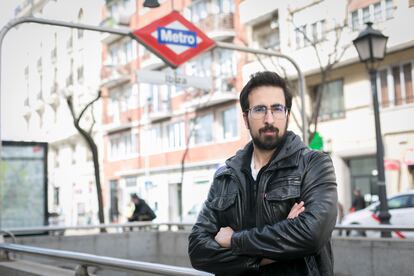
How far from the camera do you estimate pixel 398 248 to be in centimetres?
598

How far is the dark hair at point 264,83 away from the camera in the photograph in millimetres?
1983

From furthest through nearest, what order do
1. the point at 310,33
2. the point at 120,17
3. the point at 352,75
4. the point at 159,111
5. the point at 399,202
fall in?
the point at 159,111 → the point at 120,17 → the point at 399,202 → the point at 352,75 → the point at 310,33

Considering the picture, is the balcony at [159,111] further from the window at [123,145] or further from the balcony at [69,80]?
the balcony at [69,80]

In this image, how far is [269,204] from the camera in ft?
6.11

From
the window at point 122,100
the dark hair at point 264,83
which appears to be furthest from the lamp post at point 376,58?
the window at point 122,100

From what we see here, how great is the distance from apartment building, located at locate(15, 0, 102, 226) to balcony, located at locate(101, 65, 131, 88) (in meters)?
5.29

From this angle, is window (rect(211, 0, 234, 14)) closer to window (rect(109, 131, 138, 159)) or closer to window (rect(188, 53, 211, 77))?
window (rect(188, 53, 211, 77))

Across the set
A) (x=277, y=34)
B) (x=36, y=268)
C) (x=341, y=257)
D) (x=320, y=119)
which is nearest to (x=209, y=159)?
(x=320, y=119)

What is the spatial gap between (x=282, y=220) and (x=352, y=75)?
8314mm

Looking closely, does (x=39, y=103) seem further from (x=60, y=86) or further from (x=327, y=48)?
(x=327, y=48)

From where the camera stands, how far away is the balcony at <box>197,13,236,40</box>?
49.3 feet

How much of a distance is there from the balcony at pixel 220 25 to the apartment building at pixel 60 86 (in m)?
3.35

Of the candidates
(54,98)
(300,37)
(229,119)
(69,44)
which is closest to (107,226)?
(54,98)

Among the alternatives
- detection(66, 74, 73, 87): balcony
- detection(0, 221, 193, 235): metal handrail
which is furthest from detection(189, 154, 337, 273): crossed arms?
detection(66, 74, 73, 87): balcony
